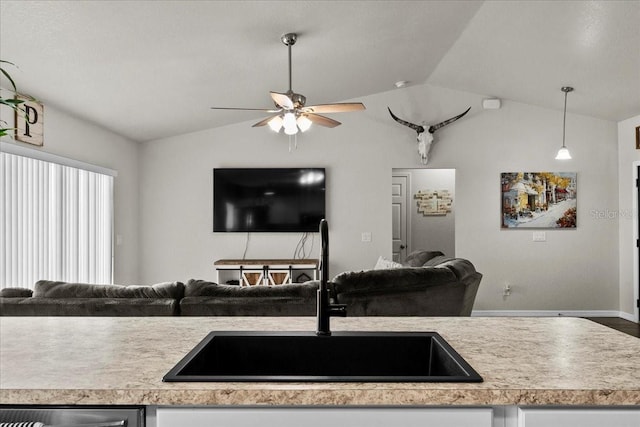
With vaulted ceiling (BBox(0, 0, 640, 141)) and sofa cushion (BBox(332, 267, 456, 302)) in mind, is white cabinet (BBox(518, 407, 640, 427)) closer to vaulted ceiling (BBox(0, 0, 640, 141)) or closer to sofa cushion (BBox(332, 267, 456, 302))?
sofa cushion (BBox(332, 267, 456, 302))

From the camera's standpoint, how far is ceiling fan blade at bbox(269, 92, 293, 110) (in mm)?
3481

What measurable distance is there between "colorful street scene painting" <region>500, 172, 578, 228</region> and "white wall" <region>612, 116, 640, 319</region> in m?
0.56

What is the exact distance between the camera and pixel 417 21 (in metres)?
4.15

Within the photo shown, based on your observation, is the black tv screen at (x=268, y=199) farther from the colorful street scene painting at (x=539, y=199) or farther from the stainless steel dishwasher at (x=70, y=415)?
the stainless steel dishwasher at (x=70, y=415)

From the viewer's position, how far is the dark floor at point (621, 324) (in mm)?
5323

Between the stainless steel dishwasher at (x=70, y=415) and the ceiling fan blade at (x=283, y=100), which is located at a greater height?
the ceiling fan blade at (x=283, y=100)

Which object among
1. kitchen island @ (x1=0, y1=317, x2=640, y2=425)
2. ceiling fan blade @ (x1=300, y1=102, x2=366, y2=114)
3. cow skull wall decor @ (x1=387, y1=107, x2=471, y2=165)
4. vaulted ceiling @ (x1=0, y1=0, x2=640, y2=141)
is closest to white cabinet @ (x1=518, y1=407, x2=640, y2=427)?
kitchen island @ (x1=0, y1=317, x2=640, y2=425)

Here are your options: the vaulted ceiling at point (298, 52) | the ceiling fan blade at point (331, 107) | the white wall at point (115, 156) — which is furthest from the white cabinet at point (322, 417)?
the white wall at point (115, 156)

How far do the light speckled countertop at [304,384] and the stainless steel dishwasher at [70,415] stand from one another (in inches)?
0.9

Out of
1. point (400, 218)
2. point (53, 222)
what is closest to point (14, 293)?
point (53, 222)

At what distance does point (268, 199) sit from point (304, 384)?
17.9 ft

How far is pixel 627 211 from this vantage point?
603 cm

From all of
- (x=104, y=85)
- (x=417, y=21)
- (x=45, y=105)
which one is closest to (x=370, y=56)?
(x=417, y=21)

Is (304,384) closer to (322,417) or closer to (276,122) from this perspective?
(322,417)
